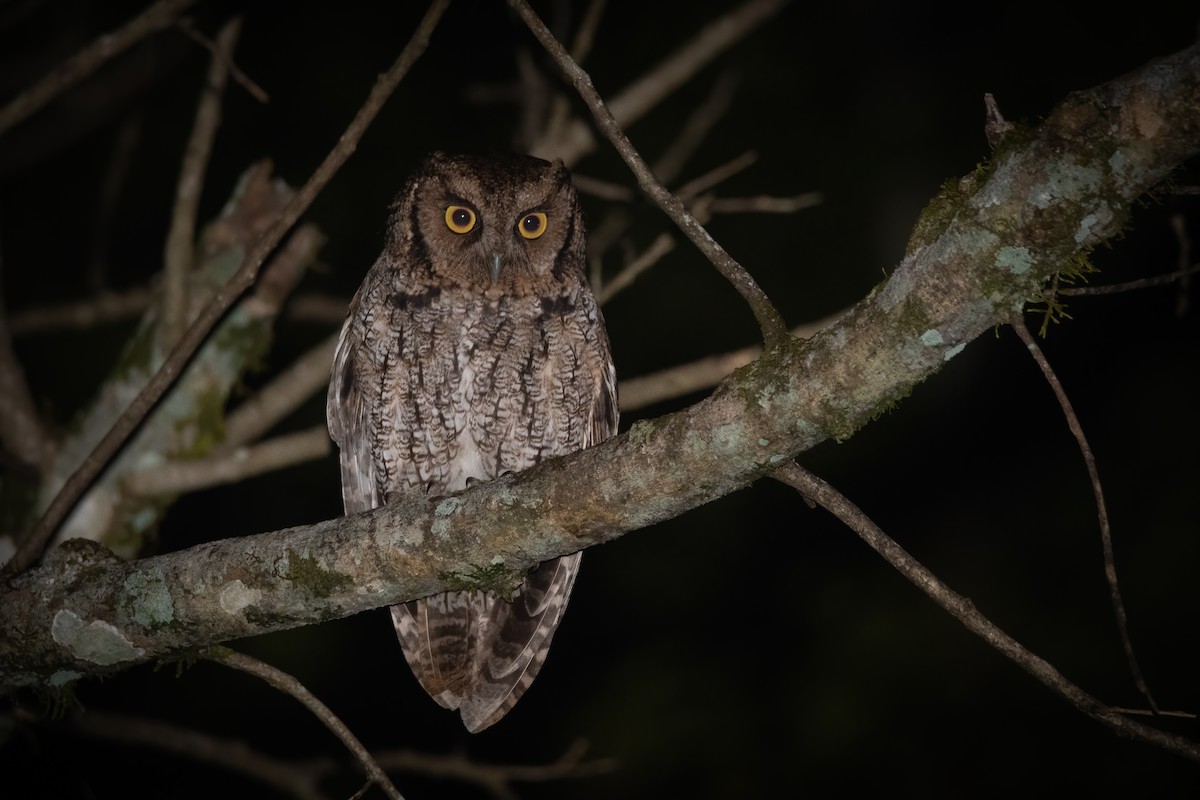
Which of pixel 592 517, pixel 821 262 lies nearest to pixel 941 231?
pixel 592 517

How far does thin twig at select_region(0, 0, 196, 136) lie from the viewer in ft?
11.6

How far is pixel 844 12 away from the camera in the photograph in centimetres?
620

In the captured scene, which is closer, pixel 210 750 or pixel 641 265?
pixel 641 265

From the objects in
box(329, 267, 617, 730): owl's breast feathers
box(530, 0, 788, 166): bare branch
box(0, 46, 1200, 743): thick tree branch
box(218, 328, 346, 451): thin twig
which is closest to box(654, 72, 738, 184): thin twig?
box(530, 0, 788, 166): bare branch

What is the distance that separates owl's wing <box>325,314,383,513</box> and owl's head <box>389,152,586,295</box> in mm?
416

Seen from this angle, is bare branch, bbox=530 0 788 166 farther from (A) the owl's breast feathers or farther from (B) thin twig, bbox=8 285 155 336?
(B) thin twig, bbox=8 285 155 336

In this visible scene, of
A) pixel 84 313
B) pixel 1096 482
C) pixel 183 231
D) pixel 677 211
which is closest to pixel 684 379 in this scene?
pixel 677 211

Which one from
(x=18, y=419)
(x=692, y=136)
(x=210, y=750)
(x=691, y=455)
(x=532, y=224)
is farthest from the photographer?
(x=692, y=136)

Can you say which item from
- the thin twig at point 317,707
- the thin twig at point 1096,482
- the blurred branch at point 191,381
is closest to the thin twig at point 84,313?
the blurred branch at point 191,381

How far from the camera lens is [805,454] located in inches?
250

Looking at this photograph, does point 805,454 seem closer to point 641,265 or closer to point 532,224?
point 641,265

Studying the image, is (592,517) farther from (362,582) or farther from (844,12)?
(844,12)

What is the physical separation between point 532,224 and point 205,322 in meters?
1.26

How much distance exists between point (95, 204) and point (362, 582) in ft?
16.1
